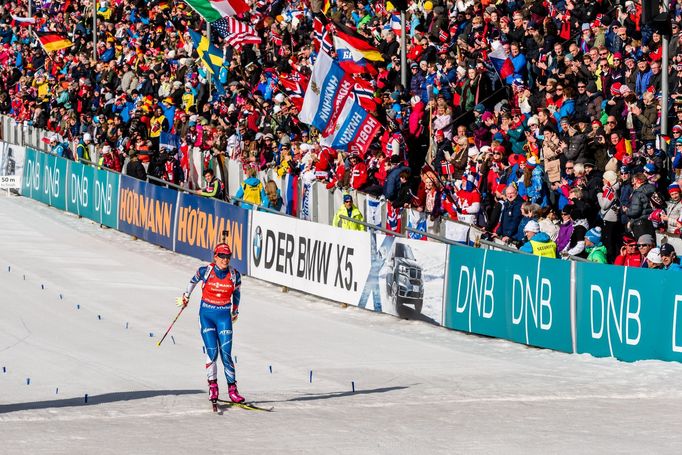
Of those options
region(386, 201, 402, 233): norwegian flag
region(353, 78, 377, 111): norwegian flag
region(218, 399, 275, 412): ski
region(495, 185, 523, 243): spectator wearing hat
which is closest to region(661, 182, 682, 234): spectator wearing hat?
region(495, 185, 523, 243): spectator wearing hat

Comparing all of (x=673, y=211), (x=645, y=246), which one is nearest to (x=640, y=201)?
(x=673, y=211)

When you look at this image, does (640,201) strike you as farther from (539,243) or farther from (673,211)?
(539,243)

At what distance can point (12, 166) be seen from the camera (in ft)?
125

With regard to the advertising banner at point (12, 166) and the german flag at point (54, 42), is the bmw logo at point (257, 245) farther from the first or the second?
the german flag at point (54, 42)

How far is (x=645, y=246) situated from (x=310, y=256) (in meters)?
8.05

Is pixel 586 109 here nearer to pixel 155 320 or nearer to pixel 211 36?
pixel 155 320

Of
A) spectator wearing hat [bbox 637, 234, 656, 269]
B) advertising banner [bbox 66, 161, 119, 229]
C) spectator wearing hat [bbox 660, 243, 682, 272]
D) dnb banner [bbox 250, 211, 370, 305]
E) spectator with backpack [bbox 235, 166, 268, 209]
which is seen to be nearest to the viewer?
spectator wearing hat [bbox 660, 243, 682, 272]

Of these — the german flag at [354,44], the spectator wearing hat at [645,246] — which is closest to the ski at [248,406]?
the spectator wearing hat at [645,246]

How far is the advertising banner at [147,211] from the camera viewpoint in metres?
29.6

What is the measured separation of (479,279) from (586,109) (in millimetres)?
3588

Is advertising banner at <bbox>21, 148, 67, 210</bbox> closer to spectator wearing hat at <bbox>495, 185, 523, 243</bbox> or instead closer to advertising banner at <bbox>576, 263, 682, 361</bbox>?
spectator wearing hat at <bbox>495, 185, 523, 243</bbox>

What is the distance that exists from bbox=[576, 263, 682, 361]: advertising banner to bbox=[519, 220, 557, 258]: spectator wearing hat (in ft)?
3.52

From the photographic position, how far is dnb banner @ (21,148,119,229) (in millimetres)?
32500

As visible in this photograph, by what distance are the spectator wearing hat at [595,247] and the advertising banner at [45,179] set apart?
732 inches
